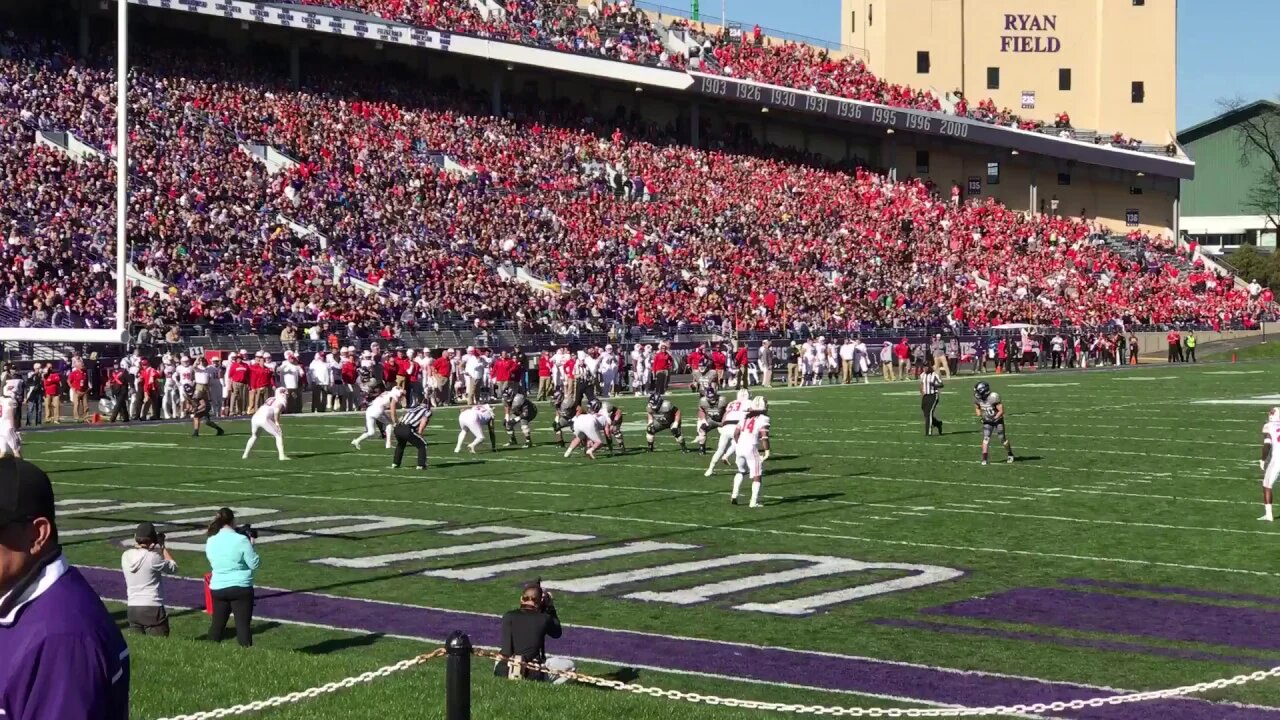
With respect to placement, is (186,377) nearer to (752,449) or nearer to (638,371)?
(638,371)

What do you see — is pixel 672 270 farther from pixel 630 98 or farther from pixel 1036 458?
pixel 1036 458

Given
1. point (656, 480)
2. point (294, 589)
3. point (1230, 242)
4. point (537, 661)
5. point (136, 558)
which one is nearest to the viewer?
point (537, 661)

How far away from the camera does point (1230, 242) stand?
114000 millimetres

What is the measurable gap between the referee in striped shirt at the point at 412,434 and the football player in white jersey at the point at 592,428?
247cm

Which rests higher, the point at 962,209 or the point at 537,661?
the point at 962,209

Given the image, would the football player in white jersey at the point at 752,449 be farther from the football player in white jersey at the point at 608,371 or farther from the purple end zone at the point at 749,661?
the football player in white jersey at the point at 608,371

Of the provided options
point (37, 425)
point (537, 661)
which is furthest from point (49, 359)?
point (537, 661)

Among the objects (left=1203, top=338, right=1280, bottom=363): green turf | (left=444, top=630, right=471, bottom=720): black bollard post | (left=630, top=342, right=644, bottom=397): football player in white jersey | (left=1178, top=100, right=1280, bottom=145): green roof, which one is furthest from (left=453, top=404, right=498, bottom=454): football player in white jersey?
(left=1178, top=100, right=1280, bottom=145): green roof

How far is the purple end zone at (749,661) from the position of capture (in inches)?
470

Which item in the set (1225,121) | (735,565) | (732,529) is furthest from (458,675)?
(1225,121)

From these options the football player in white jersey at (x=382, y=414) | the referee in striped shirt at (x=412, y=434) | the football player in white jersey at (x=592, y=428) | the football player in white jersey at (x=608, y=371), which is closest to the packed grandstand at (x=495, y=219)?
the football player in white jersey at (x=608, y=371)

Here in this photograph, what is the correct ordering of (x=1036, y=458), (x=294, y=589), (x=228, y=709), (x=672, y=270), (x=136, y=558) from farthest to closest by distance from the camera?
(x=672, y=270) → (x=1036, y=458) → (x=294, y=589) → (x=136, y=558) → (x=228, y=709)

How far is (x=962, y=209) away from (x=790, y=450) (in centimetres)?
4647

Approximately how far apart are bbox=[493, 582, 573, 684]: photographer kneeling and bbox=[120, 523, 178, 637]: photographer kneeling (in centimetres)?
309
